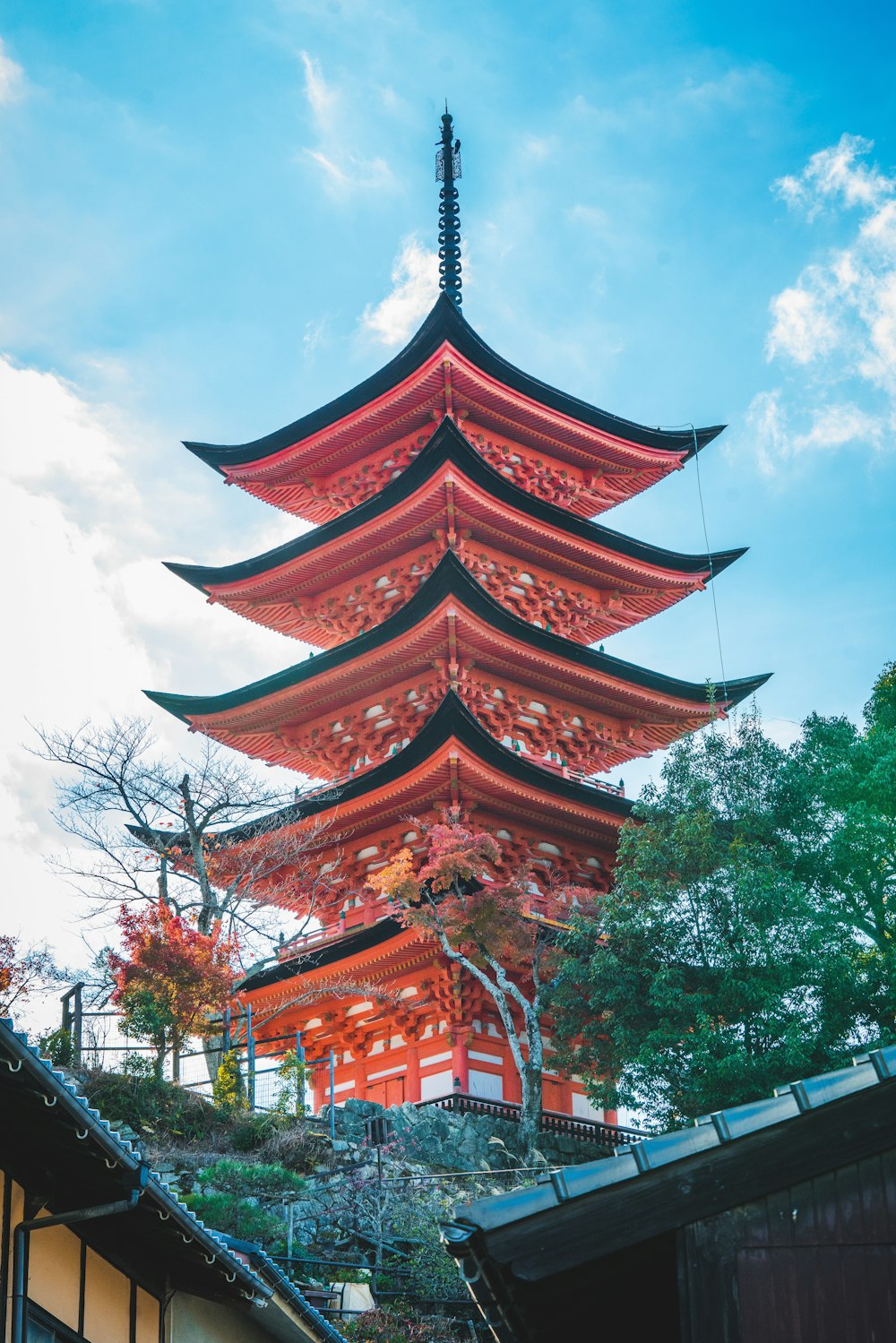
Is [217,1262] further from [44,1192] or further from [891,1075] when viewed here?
[891,1075]

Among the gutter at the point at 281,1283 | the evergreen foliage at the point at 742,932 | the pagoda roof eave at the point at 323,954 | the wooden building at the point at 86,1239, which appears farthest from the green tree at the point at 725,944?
the wooden building at the point at 86,1239

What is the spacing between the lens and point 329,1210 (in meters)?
22.1

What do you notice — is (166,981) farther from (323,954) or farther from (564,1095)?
(564,1095)

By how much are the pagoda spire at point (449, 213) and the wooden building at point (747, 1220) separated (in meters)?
34.1

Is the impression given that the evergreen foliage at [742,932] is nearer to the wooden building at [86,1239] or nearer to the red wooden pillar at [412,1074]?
the red wooden pillar at [412,1074]

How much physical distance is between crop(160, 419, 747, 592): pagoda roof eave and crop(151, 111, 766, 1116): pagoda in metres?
0.05

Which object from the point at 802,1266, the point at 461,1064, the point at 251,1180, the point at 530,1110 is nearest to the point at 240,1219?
the point at 251,1180

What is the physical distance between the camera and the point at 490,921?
2808cm

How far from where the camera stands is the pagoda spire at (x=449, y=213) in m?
41.7

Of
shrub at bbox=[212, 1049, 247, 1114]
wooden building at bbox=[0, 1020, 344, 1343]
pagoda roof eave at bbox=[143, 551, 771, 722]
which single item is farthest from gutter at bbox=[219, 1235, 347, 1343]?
pagoda roof eave at bbox=[143, 551, 771, 722]

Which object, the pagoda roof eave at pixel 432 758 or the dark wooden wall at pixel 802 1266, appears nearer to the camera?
the dark wooden wall at pixel 802 1266

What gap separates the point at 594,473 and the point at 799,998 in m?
20.4

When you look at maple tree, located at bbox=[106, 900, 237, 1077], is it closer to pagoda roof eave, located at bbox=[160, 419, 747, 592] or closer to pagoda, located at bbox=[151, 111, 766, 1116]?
pagoda, located at bbox=[151, 111, 766, 1116]

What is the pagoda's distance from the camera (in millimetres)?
31266
